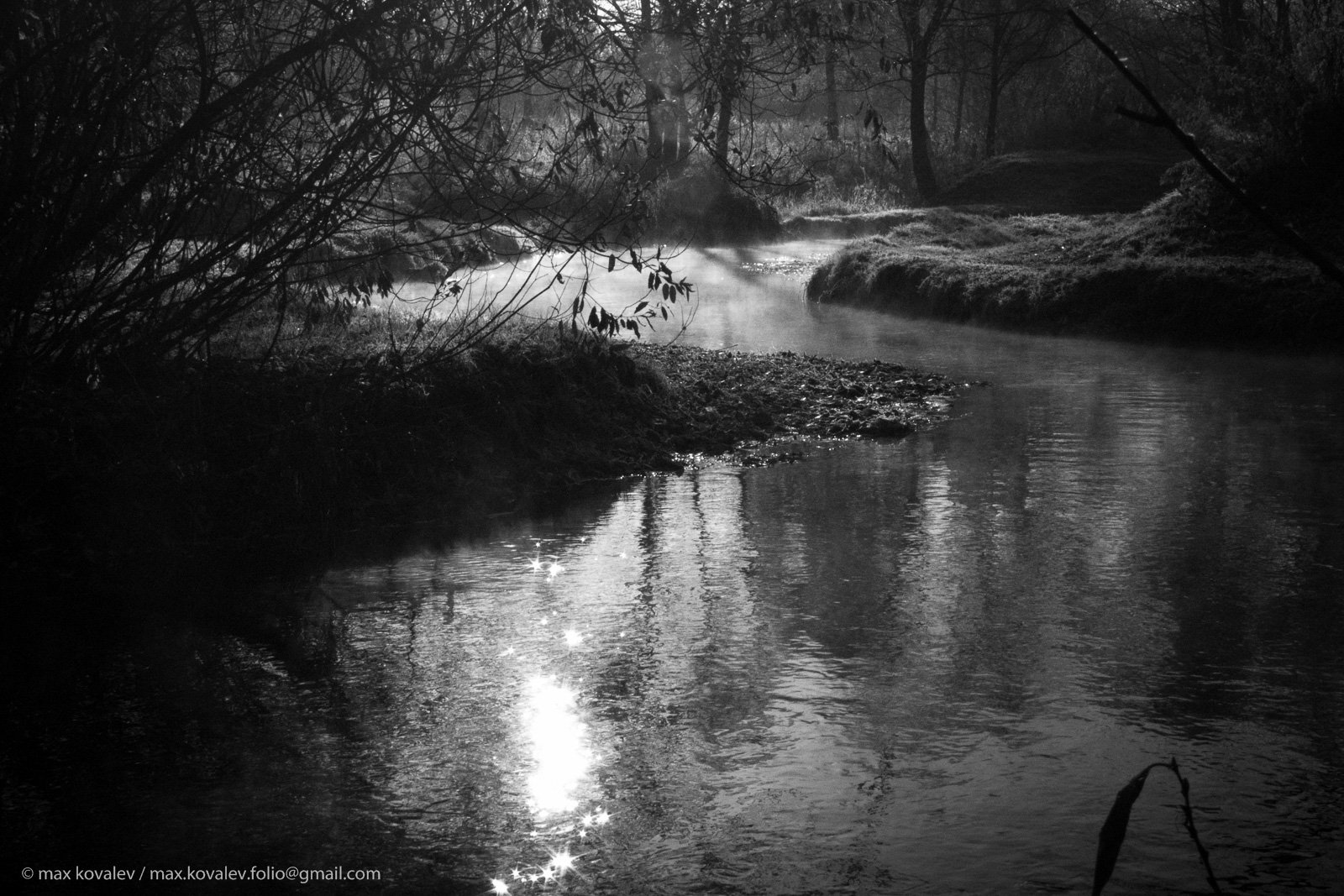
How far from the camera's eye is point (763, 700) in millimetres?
4879

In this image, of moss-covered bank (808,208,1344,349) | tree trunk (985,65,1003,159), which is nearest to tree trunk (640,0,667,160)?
moss-covered bank (808,208,1344,349)

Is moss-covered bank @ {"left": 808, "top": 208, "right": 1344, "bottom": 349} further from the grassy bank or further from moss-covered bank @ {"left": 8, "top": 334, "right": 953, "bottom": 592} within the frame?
moss-covered bank @ {"left": 8, "top": 334, "right": 953, "bottom": 592}

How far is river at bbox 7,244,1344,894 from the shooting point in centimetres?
373

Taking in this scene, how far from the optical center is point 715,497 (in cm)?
828

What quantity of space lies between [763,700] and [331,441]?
3.97 m

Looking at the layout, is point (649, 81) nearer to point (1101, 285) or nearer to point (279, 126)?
point (279, 126)

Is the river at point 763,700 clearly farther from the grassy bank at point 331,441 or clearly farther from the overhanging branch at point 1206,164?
the overhanging branch at point 1206,164

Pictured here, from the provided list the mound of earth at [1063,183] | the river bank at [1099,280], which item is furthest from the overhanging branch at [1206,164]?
the mound of earth at [1063,183]

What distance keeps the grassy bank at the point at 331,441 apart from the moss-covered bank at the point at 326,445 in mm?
11

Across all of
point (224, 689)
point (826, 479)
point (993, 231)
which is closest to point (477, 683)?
point (224, 689)

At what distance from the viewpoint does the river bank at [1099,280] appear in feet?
46.8

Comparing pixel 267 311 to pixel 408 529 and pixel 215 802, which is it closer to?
pixel 408 529

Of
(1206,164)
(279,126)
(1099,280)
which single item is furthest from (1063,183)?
(1206,164)

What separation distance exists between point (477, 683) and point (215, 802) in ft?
4.28
